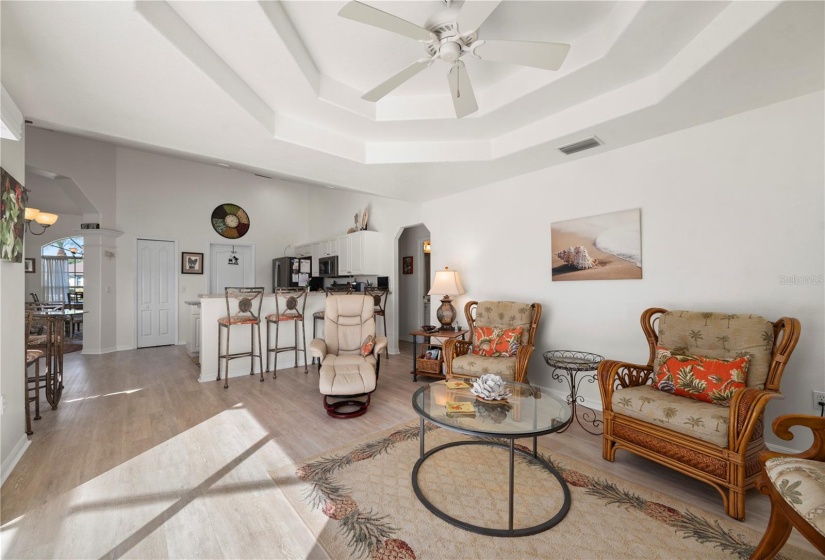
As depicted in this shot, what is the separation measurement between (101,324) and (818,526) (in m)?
8.17

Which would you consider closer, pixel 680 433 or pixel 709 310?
pixel 680 433

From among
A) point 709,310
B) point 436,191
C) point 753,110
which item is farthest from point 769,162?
point 436,191

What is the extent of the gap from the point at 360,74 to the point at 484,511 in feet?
10.2

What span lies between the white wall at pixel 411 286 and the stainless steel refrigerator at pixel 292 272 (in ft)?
7.24

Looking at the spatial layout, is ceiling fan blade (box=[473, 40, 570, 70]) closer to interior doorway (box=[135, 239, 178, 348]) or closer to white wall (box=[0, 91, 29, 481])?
white wall (box=[0, 91, 29, 481])

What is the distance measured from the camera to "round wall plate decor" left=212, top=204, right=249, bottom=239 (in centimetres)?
739

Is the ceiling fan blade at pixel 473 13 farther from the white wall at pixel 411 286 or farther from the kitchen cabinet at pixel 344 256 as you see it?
the kitchen cabinet at pixel 344 256

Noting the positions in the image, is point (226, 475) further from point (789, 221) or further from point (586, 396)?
point (789, 221)

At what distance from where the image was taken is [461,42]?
195cm

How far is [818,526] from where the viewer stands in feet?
3.86

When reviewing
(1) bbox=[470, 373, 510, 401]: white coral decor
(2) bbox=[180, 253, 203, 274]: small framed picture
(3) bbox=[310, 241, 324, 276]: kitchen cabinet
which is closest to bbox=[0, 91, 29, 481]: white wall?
(1) bbox=[470, 373, 510, 401]: white coral decor

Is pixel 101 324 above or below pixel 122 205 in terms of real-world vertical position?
below

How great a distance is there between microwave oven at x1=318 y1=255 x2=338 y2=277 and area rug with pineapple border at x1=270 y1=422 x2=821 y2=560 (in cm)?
504

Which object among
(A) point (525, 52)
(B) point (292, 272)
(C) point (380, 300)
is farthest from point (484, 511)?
(B) point (292, 272)
